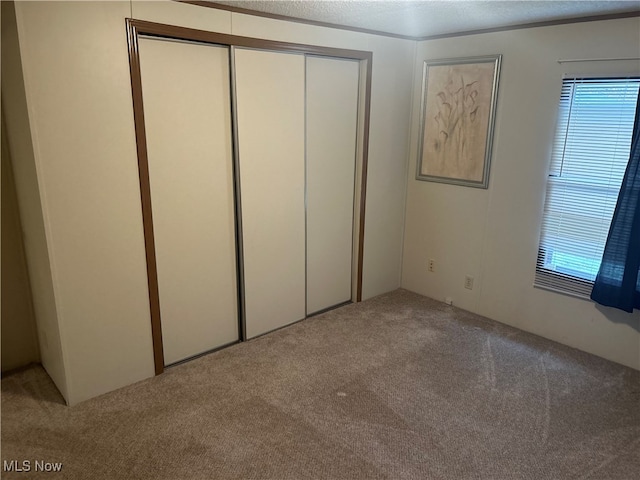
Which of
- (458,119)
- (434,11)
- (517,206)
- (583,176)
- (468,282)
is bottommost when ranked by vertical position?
(468,282)

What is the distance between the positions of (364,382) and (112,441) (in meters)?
1.44

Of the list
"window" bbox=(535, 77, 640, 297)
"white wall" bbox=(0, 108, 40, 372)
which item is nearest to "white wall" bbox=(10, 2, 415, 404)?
"white wall" bbox=(0, 108, 40, 372)

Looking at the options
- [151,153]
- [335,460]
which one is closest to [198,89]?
[151,153]

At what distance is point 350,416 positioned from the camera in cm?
258

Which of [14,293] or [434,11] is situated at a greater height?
[434,11]

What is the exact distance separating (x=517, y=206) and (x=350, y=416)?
2.01 m

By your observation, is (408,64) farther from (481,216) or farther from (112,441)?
(112,441)

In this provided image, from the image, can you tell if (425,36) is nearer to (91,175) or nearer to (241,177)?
(241,177)

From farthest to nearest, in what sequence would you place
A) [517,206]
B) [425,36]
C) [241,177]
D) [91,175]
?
[425,36] → [517,206] → [241,177] → [91,175]

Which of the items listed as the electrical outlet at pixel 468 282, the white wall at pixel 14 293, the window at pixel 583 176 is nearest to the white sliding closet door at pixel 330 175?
the electrical outlet at pixel 468 282

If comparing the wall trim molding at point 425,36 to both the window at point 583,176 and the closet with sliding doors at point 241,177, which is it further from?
the window at point 583,176

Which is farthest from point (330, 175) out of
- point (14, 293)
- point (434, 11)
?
point (14, 293)

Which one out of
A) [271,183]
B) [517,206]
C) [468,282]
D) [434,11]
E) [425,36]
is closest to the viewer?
[434,11]

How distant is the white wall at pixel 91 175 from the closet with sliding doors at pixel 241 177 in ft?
0.27
